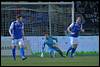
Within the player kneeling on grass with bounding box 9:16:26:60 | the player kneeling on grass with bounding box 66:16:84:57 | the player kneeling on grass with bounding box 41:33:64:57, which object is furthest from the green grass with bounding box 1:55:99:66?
the player kneeling on grass with bounding box 41:33:64:57

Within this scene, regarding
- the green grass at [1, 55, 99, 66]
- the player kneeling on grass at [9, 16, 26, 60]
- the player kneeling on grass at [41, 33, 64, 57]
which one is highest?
the player kneeling on grass at [9, 16, 26, 60]

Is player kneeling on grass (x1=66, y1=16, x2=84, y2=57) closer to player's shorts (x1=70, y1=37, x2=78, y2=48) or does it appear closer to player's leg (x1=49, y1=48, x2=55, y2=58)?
player's shorts (x1=70, y1=37, x2=78, y2=48)

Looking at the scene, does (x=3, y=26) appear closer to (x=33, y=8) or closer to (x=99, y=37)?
(x=33, y=8)

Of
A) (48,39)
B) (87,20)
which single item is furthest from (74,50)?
(87,20)

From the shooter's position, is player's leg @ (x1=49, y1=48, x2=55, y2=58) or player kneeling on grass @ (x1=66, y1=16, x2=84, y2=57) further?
player's leg @ (x1=49, y1=48, x2=55, y2=58)

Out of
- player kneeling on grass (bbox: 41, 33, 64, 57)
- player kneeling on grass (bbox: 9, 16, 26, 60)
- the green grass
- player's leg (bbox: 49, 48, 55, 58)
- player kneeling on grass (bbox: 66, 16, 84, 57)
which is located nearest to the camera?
the green grass

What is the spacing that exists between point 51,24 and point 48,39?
108 centimetres

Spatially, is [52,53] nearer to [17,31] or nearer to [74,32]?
[74,32]

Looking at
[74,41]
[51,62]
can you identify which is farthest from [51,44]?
[51,62]

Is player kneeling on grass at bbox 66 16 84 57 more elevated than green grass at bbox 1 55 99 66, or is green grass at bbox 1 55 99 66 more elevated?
player kneeling on grass at bbox 66 16 84 57

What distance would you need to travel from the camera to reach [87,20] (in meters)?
19.0

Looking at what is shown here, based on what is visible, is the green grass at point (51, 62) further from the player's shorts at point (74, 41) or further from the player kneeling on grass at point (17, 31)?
the player's shorts at point (74, 41)

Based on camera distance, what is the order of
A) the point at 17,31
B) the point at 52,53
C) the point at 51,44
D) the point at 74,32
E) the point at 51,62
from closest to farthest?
the point at 51,62, the point at 17,31, the point at 74,32, the point at 52,53, the point at 51,44

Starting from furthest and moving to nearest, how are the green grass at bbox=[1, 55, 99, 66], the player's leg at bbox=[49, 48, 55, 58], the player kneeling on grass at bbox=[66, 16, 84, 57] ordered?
the player's leg at bbox=[49, 48, 55, 58], the player kneeling on grass at bbox=[66, 16, 84, 57], the green grass at bbox=[1, 55, 99, 66]
